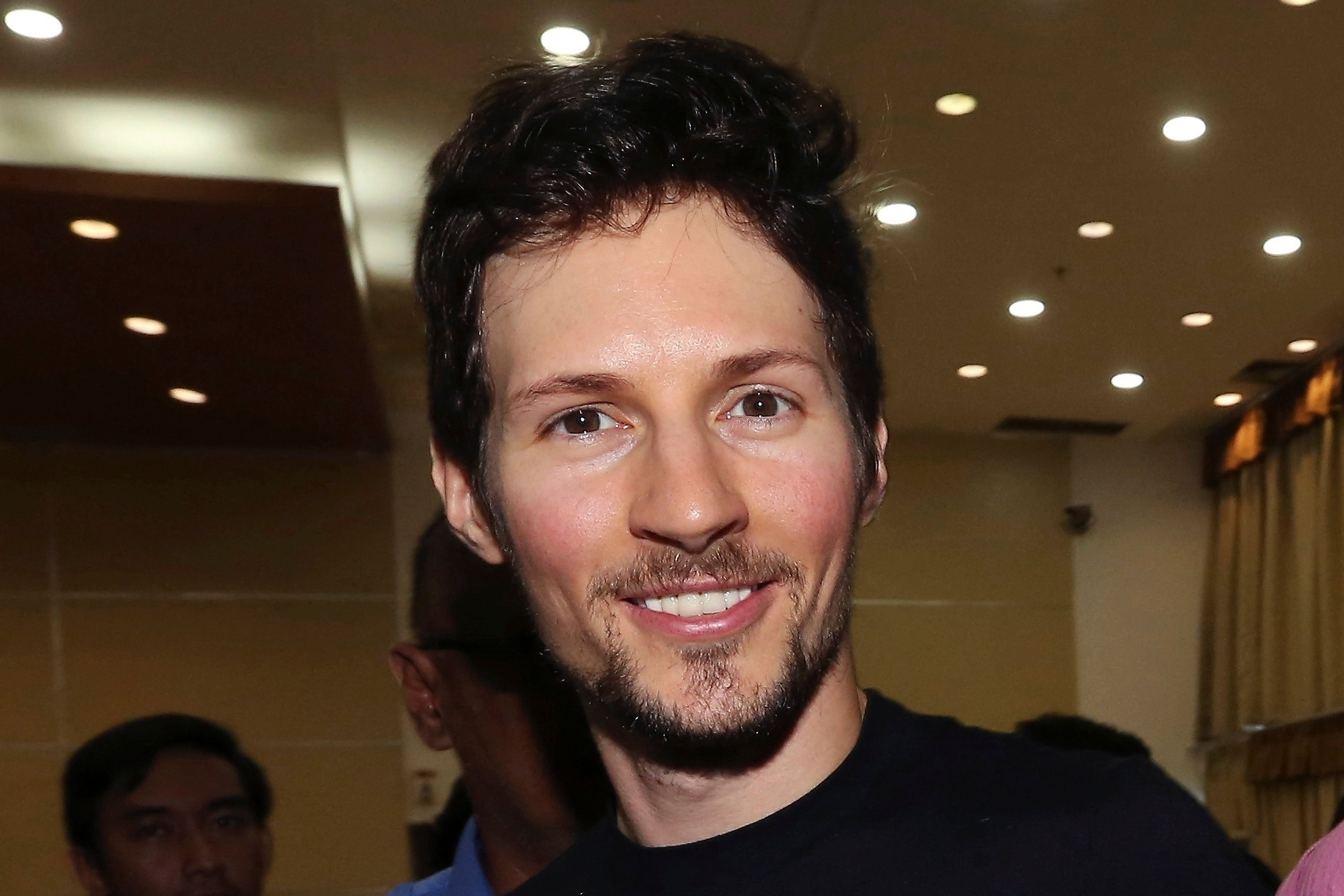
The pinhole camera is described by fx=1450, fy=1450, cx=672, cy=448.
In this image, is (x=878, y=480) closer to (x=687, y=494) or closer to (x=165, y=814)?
(x=687, y=494)

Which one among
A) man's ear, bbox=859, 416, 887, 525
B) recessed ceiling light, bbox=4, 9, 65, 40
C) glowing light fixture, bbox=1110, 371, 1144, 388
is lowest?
man's ear, bbox=859, 416, 887, 525

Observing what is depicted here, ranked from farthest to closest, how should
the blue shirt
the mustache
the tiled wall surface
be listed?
the tiled wall surface < the blue shirt < the mustache

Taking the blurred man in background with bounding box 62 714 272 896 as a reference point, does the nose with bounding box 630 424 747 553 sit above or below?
above

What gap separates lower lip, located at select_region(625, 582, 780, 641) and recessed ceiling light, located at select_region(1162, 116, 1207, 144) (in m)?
4.17

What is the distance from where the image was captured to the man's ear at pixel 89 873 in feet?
8.58

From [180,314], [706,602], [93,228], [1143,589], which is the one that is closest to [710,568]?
[706,602]

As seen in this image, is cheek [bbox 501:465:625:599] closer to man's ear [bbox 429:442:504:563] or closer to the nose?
the nose

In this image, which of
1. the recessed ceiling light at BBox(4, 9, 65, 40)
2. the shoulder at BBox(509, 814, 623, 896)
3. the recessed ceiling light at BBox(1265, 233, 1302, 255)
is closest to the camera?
the shoulder at BBox(509, 814, 623, 896)

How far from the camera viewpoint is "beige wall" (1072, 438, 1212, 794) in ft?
28.8

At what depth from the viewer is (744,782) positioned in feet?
3.79

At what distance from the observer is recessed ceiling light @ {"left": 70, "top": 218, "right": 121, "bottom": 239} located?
4668mm

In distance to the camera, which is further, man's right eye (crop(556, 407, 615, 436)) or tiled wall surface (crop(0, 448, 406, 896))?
tiled wall surface (crop(0, 448, 406, 896))

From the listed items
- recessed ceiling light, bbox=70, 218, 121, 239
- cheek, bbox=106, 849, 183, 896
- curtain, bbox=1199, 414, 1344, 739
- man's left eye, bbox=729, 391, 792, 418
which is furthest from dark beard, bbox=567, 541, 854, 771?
curtain, bbox=1199, 414, 1344, 739

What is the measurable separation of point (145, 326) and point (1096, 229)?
3.72 meters
